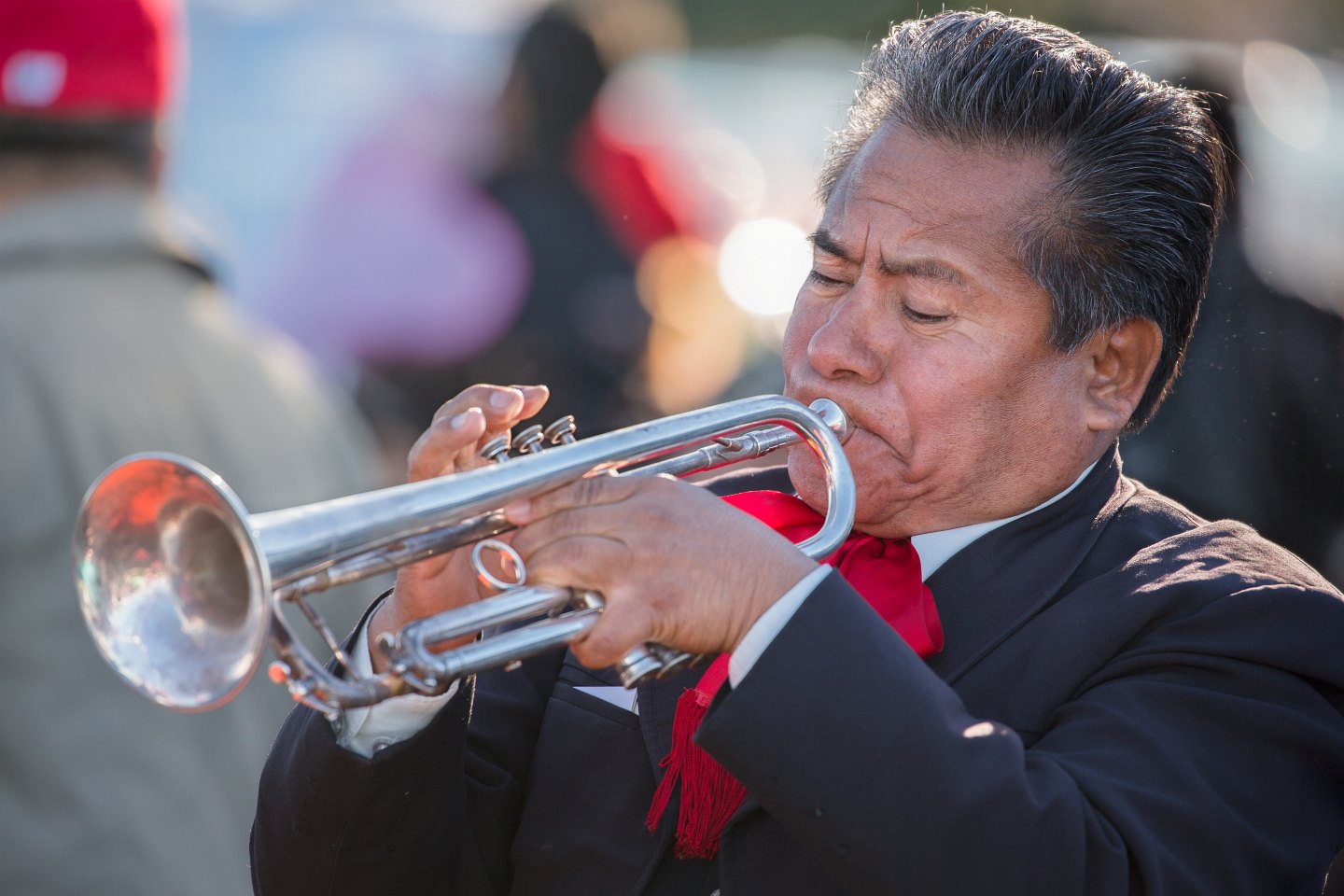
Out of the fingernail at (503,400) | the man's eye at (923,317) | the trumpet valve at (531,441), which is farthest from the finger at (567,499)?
the man's eye at (923,317)

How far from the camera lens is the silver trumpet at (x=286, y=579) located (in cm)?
193

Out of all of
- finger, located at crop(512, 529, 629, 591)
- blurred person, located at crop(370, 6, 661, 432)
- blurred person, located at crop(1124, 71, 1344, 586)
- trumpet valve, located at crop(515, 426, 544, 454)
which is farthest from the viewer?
blurred person, located at crop(370, 6, 661, 432)

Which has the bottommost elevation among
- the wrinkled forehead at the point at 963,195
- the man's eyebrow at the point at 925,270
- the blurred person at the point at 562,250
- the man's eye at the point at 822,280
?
the blurred person at the point at 562,250

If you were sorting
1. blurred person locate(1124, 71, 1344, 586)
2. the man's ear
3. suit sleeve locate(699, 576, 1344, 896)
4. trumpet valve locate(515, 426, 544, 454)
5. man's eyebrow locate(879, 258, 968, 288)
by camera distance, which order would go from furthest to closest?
blurred person locate(1124, 71, 1344, 586) → the man's ear → man's eyebrow locate(879, 258, 968, 288) → trumpet valve locate(515, 426, 544, 454) → suit sleeve locate(699, 576, 1344, 896)

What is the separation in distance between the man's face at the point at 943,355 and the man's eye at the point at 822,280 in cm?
3

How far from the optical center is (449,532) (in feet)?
6.85

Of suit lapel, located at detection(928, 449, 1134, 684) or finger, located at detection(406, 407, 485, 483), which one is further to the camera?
suit lapel, located at detection(928, 449, 1134, 684)

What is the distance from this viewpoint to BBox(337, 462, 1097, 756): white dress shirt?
1.97 meters

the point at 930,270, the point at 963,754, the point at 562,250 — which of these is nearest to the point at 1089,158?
the point at 930,270

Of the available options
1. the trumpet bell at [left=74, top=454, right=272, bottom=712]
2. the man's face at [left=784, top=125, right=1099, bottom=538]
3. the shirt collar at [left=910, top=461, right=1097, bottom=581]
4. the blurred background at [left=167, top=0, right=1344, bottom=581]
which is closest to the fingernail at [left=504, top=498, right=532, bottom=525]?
the trumpet bell at [left=74, top=454, right=272, bottom=712]

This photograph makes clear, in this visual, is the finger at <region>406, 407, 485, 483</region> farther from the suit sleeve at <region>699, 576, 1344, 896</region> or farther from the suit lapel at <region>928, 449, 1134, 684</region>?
the suit lapel at <region>928, 449, 1134, 684</region>

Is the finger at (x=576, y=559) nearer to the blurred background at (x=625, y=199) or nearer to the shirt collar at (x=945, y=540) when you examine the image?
the shirt collar at (x=945, y=540)

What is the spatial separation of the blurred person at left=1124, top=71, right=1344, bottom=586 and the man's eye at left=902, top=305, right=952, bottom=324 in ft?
3.86

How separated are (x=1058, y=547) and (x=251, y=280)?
4.98 meters
